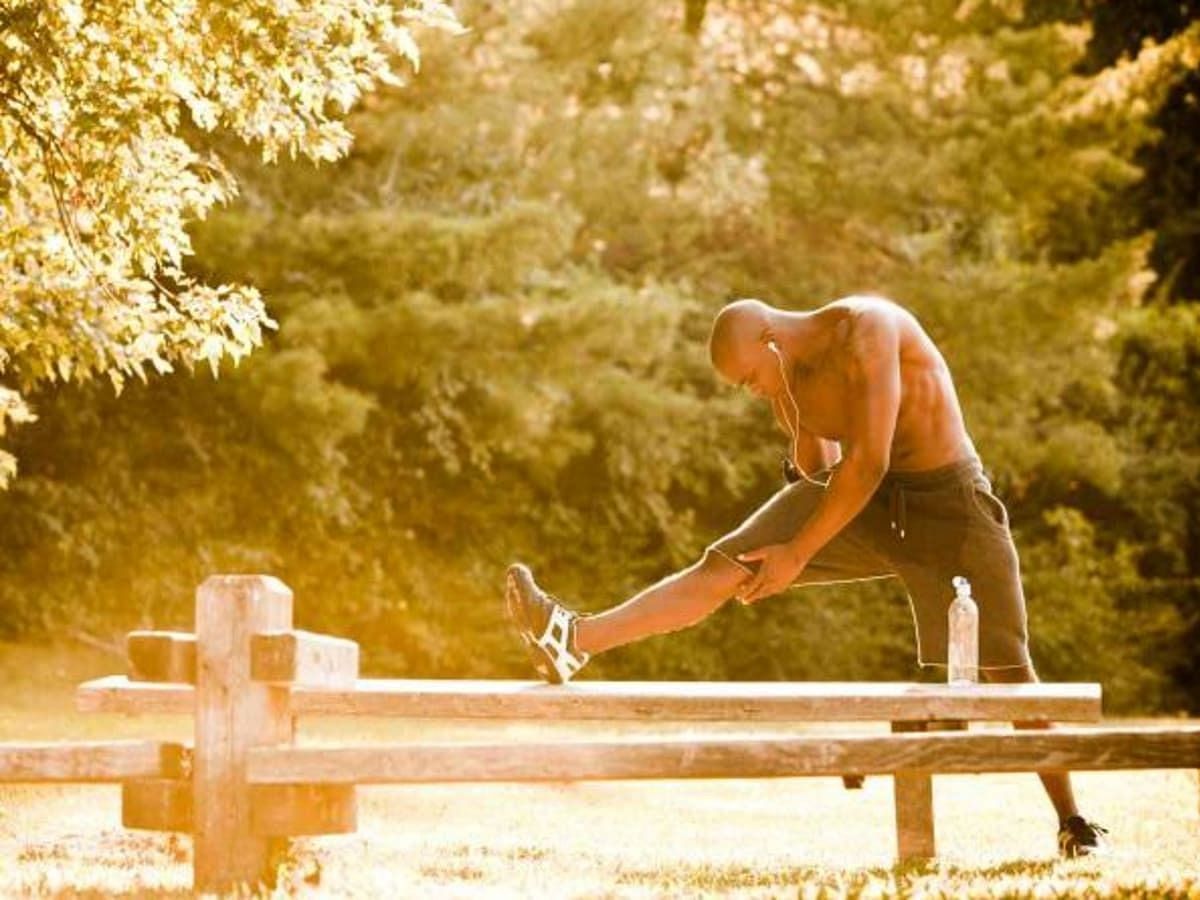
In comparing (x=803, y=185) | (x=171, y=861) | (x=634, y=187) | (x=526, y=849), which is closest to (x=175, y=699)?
(x=171, y=861)

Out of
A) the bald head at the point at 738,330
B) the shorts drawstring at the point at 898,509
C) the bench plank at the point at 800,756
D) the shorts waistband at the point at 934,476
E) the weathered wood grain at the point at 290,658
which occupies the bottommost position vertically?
the bench plank at the point at 800,756

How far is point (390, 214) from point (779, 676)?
6879 mm

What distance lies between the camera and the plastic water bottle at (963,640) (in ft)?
23.2

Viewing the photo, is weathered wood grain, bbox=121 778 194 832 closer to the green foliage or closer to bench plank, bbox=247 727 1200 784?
bench plank, bbox=247 727 1200 784

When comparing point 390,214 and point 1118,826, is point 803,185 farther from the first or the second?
point 1118,826

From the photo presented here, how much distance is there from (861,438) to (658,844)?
262cm


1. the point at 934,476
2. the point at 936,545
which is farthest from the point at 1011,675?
the point at 934,476

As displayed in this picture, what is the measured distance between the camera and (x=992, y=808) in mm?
10453

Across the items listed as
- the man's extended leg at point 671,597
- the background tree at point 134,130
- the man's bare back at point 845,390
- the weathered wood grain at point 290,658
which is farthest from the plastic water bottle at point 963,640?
the background tree at point 134,130

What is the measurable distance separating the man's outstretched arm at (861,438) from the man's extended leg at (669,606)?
0.42 ft

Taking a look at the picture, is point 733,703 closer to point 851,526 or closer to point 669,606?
point 669,606

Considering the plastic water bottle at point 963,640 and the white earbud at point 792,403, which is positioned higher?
the white earbud at point 792,403

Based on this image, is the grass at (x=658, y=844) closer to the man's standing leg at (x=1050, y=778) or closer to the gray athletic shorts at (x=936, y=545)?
the man's standing leg at (x=1050, y=778)

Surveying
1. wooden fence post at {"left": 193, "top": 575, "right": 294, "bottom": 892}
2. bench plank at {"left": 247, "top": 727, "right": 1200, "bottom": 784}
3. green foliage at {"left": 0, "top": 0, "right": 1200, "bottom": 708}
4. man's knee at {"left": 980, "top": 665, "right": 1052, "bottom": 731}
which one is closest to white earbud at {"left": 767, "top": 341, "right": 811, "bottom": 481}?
man's knee at {"left": 980, "top": 665, "right": 1052, "bottom": 731}
